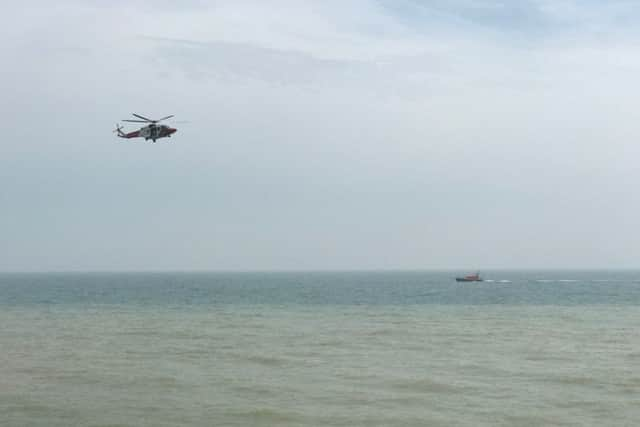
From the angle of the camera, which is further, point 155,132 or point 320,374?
point 155,132

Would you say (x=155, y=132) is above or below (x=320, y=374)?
above

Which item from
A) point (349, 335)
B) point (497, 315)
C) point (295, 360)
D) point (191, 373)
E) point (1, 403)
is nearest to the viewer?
point (1, 403)

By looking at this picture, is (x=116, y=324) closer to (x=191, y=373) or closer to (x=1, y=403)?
(x=191, y=373)

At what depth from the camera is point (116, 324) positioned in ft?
195

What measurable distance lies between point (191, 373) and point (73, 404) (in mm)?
7152

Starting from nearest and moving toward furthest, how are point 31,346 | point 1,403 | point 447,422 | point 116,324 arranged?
point 447,422 → point 1,403 → point 31,346 → point 116,324

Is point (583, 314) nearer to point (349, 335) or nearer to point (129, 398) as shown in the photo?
point (349, 335)

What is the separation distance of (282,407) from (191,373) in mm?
7826

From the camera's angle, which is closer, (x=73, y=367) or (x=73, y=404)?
(x=73, y=404)

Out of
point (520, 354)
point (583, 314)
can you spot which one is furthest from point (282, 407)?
point (583, 314)

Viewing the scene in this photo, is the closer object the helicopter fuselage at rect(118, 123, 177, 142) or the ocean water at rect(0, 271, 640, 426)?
the ocean water at rect(0, 271, 640, 426)

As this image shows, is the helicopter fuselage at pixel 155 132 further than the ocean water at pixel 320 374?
Yes

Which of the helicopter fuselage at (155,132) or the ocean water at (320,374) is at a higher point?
the helicopter fuselage at (155,132)

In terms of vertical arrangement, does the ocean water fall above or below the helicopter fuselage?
below
